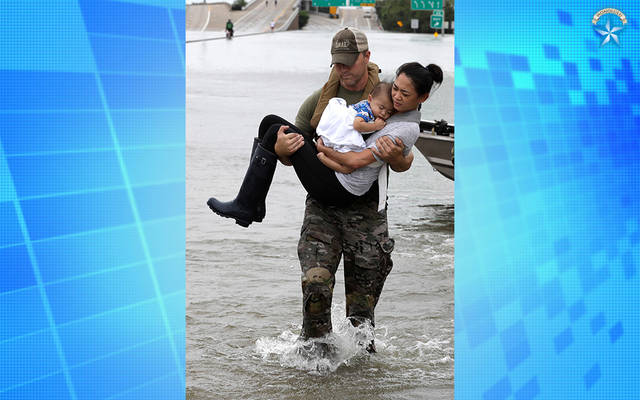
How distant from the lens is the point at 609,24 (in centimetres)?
359

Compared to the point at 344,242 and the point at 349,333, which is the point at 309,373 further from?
the point at 344,242

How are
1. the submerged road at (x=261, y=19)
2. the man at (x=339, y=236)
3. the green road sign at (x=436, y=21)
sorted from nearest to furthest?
the man at (x=339, y=236) → the green road sign at (x=436, y=21) → the submerged road at (x=261, y=19)

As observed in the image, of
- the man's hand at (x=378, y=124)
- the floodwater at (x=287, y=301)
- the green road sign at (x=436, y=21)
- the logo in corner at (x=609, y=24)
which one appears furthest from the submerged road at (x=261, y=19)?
the logo in corner at (x=609, y=24)

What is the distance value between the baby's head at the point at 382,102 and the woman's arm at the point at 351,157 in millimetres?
200

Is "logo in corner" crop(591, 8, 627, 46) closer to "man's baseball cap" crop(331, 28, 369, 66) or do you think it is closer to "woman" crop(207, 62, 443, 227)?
"woman" crop(207, 62, 443, 227)

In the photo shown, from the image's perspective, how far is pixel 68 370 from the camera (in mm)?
2865

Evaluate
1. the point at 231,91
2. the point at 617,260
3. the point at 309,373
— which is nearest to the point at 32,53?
the point at 617,260

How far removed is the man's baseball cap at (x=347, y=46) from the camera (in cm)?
501

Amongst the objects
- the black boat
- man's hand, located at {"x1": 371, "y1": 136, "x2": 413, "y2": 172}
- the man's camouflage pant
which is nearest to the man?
the man's camouflage pant

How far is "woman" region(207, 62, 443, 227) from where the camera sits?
197 inches

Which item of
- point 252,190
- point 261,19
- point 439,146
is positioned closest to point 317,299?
point 252,190

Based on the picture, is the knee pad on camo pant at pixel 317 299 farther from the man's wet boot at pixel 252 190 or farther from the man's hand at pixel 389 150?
the man's hand at pixel 389 150

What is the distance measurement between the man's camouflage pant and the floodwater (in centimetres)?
42

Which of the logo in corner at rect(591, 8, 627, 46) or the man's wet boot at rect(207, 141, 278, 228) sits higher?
the logo in corner at rect(591, 8, 627, 46)
